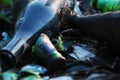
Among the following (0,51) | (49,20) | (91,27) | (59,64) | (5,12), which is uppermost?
(5,12)

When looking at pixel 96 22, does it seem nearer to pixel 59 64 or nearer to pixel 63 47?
pixel 63 47

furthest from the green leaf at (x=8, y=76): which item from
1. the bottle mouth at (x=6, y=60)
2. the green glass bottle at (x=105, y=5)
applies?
the green glass bottle at (x=105, y=5)

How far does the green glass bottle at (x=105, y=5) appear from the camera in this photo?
2236mm

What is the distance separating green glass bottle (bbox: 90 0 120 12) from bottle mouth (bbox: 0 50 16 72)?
0.77 m

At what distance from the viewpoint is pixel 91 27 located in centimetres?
185

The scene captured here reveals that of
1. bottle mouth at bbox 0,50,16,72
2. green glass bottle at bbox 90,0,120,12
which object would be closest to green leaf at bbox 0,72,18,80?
bottle mouth at bbox 0,50,16,72

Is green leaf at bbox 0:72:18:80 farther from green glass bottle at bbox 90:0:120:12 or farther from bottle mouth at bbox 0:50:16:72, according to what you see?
green glass bottle at bbox 90:0:120:12

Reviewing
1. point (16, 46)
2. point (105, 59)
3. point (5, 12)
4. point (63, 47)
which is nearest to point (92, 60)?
point (105, 59)

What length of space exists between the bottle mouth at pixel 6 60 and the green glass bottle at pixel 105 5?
770 millimetres

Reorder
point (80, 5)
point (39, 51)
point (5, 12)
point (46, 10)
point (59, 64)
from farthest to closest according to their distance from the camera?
point (80, 5) → point (5, 12) → point (46, 10) → point (39, 51) → point (59, 64)

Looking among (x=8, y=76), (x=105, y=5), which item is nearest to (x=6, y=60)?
(x=8, y=76)

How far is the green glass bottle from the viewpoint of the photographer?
2.24 meters

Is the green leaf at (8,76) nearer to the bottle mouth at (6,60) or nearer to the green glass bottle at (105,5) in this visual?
the bottle mouth at (6,60)

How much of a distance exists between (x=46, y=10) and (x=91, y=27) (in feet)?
0.85
